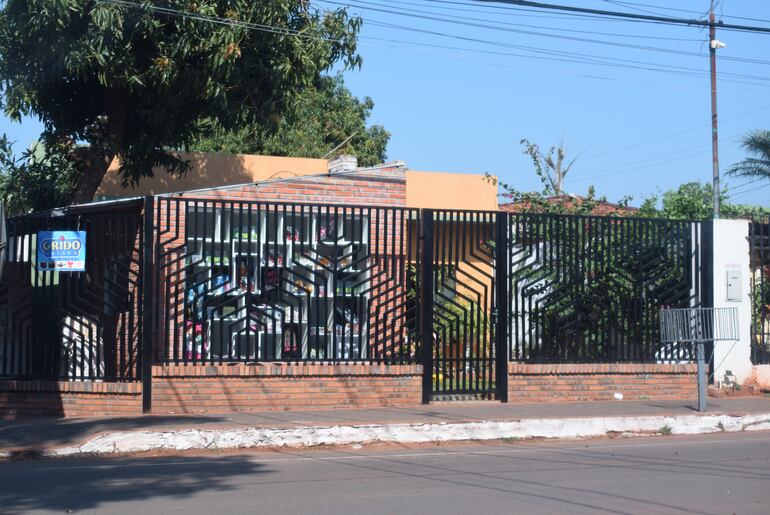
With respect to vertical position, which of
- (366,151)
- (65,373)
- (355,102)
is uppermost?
(355,102)

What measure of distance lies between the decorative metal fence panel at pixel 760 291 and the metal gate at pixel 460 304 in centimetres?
472

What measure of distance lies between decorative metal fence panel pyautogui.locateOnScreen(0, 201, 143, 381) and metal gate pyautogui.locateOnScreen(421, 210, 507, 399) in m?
4.21

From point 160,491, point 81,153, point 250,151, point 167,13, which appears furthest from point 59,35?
point 250,151

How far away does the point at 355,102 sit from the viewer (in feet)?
118

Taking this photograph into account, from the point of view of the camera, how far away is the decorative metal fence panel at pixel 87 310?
1224 centimetres

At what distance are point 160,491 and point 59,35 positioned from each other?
840 centimetres

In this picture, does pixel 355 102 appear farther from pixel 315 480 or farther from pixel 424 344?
pixel 315 480

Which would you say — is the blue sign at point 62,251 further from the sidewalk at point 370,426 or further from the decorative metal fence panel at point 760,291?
the decorative metal fence panel at point 760,291

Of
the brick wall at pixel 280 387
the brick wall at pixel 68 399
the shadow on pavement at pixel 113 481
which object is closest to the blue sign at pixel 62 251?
the brick wall at pixel 68 399

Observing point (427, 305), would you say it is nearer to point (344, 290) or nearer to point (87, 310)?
point (344, 290)

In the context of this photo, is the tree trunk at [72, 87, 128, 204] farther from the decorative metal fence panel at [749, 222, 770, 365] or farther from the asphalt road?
the decorative metal fence panel at [749, 222, 770, 365]

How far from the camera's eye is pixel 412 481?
8.54m

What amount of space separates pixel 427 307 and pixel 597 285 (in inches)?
114

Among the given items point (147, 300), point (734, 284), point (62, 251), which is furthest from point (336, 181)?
point (734, 284)
